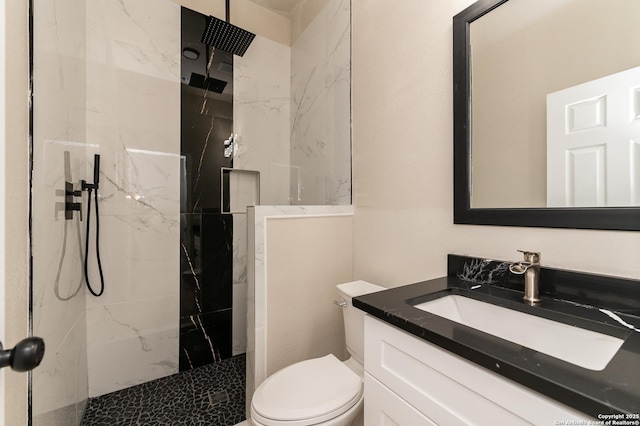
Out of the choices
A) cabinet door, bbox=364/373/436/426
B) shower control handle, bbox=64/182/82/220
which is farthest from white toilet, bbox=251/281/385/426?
shower control handle, bbox=64/182/82/220

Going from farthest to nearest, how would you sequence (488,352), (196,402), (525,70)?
(196,402)
(525,70)
(488,352)

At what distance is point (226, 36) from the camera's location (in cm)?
204

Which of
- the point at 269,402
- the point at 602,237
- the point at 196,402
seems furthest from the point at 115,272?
the point at 602,237

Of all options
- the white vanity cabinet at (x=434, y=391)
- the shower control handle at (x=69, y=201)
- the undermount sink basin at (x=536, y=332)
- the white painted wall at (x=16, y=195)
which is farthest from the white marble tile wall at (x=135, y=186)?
the undermount sink basin at (x=536, y=332)

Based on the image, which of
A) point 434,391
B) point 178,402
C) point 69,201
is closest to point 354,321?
point 434,391

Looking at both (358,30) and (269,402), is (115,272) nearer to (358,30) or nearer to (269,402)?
(269,402)

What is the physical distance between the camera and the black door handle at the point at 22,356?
1.54ft

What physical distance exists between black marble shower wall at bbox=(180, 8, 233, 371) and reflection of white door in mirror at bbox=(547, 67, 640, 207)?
2.11 m

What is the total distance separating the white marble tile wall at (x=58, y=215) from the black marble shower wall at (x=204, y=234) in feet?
1.98

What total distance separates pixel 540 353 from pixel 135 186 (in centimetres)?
231

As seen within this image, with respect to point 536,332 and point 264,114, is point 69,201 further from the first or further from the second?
point 536,332

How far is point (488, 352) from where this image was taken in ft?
1.93

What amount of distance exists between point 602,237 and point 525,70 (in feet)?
2.22

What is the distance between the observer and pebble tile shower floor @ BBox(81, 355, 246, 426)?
1608mm
